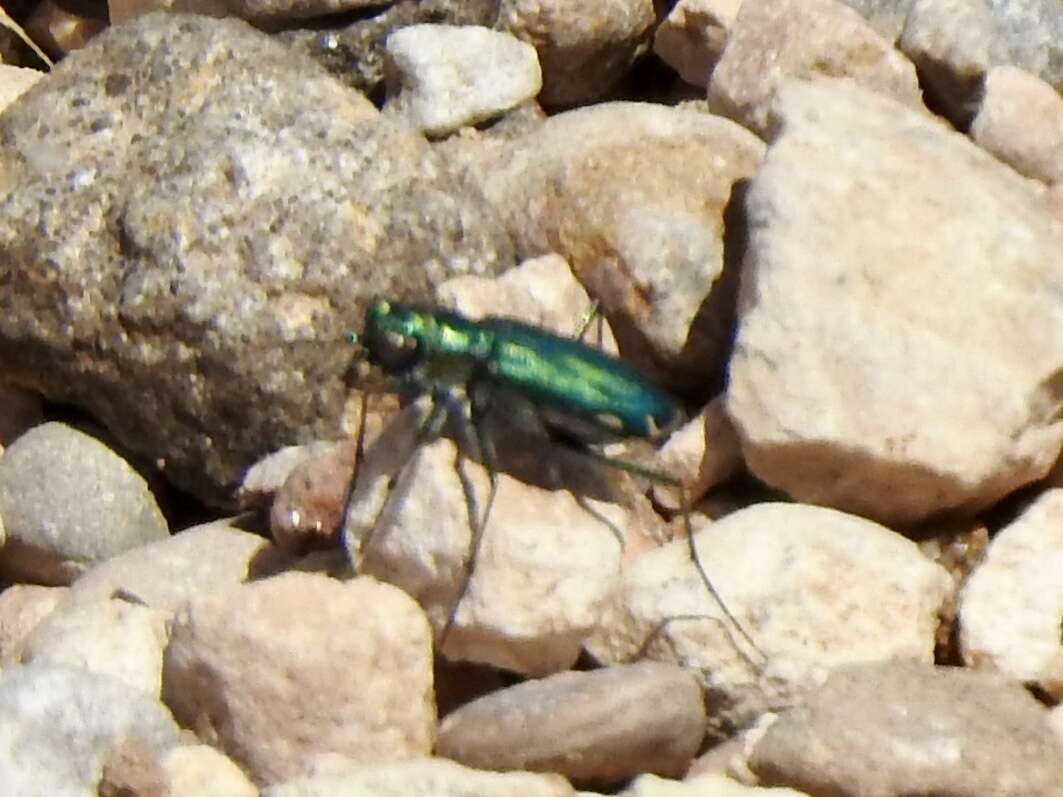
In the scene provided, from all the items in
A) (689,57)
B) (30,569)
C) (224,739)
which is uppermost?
(689,57)

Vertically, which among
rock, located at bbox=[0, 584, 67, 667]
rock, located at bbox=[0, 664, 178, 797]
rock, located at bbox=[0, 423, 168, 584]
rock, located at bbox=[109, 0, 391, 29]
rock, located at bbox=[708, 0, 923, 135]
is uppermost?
rock, located at bbox=[708, 0, 923, 135]

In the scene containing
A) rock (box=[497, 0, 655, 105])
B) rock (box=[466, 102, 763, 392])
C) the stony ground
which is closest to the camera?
the stony ground

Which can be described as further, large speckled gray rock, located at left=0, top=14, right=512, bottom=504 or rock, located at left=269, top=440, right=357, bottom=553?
large speckled gray rock, located at left=0, top=14, right=512, bottom=504

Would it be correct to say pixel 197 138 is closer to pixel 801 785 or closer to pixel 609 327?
pixel 609 327

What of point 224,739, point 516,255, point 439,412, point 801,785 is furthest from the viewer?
point 516,255

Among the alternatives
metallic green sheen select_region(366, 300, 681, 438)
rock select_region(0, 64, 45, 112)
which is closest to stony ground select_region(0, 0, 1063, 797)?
metallic green sheen select_region(366, 300, 681, 438)

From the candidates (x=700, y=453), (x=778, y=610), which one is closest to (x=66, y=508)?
(x=700, y=453)

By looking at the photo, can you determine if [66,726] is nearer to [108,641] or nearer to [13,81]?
[108,641]

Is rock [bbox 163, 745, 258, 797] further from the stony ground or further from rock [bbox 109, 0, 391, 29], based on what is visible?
rock [bbox 109, 0, 391, 29]

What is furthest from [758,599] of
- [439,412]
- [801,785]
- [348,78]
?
[348,78]
